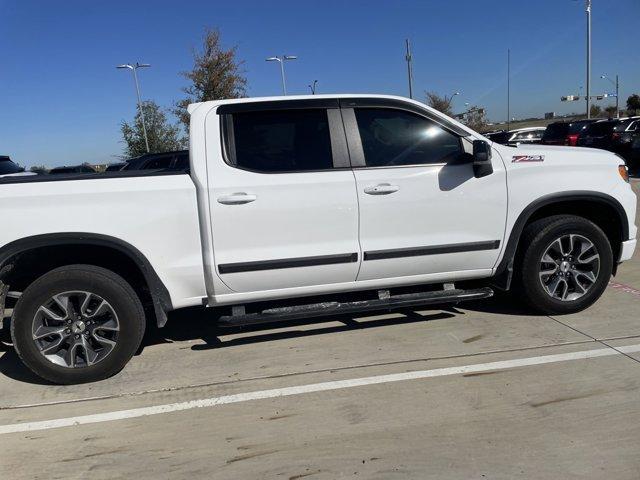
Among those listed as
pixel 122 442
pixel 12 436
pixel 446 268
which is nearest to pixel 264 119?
pixel 446 268

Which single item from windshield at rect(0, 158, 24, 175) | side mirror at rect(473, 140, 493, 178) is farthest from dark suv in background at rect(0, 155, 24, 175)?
side mirror at rect(473, 140, 493, 178)

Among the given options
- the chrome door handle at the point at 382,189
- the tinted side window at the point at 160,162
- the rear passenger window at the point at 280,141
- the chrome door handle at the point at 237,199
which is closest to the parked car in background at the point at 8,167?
the tinted side window at the point at 160,162

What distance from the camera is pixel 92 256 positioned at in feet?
13.4

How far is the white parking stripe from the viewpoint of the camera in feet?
11.3

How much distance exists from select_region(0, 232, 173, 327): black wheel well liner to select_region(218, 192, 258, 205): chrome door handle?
0.70m

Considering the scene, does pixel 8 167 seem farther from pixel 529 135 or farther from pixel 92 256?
pixel 529 135

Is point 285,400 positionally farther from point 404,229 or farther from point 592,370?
point 592,370

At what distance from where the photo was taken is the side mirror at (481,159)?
414cm

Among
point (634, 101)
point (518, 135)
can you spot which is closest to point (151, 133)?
point (518, 135)

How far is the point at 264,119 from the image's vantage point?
13.8 feet

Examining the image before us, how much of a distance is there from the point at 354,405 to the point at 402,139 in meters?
2.12

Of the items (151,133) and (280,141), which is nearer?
(280,141)

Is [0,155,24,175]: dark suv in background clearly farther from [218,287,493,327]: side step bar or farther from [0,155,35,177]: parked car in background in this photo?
[218,287,493,327]: side step bar

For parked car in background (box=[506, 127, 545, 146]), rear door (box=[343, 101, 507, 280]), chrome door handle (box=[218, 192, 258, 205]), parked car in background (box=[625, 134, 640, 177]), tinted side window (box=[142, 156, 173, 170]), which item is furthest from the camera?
parked car in background (box=[506, 127, 545, 146])
